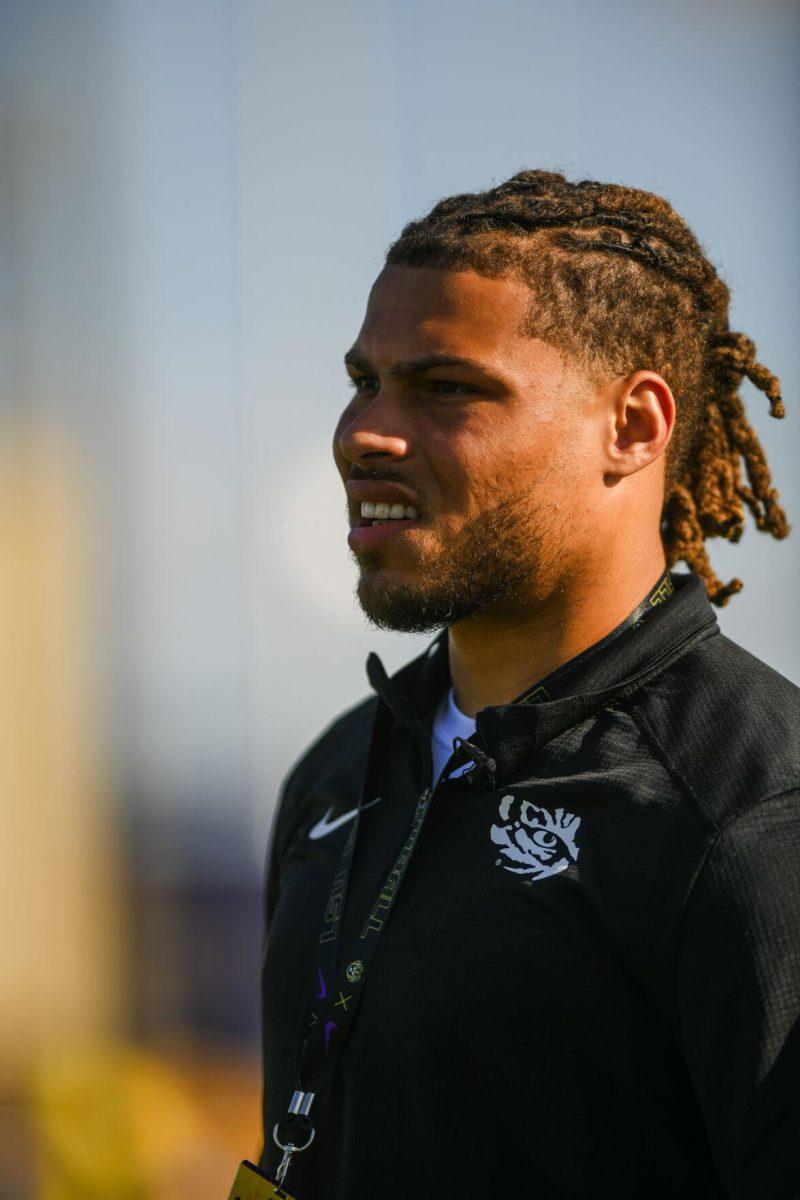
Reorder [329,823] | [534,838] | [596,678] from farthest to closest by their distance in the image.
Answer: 1. [329,823]
2. [596,678]
3. [534,838]

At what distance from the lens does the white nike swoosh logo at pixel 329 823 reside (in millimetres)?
2035

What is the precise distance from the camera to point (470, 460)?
6.00ft

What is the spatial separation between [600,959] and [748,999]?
0.20m

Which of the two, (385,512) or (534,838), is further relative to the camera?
(385,512)

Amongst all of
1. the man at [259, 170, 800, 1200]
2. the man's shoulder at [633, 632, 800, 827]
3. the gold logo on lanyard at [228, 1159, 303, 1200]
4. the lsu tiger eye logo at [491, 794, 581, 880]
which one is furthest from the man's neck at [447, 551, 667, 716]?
the gold logo on lanyard at [228, 1159, 303, 1200]

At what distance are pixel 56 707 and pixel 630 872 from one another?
14.3ft

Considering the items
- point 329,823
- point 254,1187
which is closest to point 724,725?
point 329,823

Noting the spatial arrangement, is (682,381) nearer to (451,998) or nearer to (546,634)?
(546,634)

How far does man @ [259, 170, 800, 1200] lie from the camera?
1.50 m

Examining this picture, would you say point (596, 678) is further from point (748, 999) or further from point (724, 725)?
point (748, 999)

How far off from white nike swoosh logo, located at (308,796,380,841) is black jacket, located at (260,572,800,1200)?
0.18 m

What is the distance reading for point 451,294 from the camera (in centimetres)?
190

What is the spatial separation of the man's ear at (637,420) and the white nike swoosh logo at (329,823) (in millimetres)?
631

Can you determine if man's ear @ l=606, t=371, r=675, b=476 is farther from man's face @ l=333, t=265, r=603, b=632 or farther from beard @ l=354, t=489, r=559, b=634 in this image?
beard @ l=354, t=489, r=559, b=634
